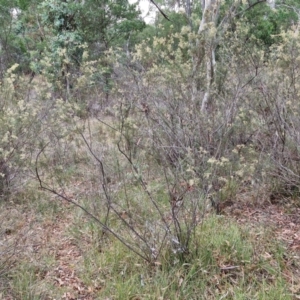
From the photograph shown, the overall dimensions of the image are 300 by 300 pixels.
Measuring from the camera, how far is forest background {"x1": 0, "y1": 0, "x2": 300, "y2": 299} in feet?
8.78

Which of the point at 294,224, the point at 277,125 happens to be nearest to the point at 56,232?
the point at 294,224

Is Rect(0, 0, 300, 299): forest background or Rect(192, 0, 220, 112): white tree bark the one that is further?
Rect(192, 0, 220, 112): white tree bark

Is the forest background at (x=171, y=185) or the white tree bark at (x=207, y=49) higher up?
the white tree bark at (x=207, y=49)

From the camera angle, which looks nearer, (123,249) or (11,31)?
(123,249)

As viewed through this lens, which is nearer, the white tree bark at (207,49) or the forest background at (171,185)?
the forest background at (171,185)

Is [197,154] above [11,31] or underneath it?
underneath

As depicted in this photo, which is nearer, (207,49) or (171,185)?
(171,185)

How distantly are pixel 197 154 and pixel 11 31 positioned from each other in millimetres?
10973

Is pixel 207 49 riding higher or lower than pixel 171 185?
higher

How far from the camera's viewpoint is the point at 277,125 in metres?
3.92

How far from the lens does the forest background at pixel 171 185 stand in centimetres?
268

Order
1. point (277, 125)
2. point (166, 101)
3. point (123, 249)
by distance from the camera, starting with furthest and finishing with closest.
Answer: point (166, 101) → point (277, 125) → point (123, 249)

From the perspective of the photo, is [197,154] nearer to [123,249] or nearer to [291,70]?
[123,249]

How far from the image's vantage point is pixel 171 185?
12.0ft
